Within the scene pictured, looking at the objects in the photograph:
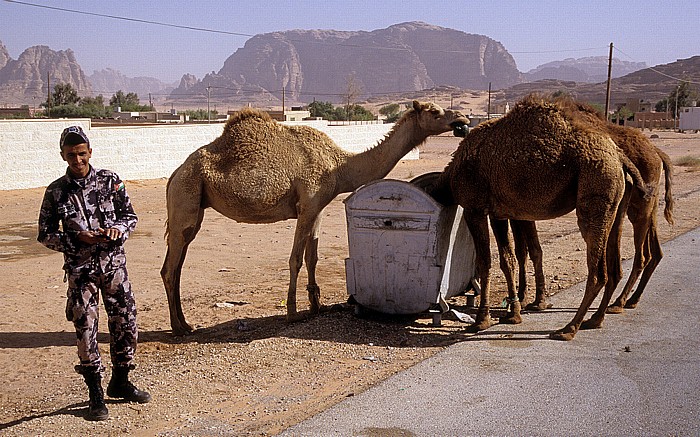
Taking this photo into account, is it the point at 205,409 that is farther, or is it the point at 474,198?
the point at 474,198

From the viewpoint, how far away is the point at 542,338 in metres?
7.80

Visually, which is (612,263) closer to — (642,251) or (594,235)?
(642,251)

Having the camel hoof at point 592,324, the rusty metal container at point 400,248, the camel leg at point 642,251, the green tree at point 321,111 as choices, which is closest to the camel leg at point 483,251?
the rusty metal container at point 400,248

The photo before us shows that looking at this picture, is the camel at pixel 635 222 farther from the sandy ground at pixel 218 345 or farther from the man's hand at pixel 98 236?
the man's hand at pixel 98 236

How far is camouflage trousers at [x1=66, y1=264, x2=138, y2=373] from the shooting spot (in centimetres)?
570

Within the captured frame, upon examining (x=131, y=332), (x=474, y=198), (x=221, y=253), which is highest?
(x=474, y=198)

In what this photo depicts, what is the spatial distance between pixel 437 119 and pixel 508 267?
6.30 ft

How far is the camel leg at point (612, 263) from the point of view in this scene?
810cm

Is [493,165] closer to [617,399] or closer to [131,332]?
[617,399]

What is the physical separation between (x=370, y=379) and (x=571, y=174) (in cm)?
294

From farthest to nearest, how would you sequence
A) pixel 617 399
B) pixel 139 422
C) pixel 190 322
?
pixel 190 322 < pixel 617 399 < pixel 139 422

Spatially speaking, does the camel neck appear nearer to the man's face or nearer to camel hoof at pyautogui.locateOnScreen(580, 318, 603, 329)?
camel hoof at pyautogui.locateOnScreen(580, 318, 603, 329)

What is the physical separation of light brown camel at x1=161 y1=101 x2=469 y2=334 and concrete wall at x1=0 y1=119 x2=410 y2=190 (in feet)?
47.5

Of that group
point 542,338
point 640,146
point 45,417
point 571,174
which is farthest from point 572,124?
point 45,417
